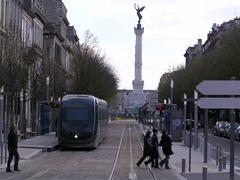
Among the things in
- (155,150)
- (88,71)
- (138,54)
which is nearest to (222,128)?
(88,71)

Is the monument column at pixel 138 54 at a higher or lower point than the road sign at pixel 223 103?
higher

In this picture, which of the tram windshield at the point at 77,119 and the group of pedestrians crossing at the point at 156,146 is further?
the tram windshield at the point at 77,119

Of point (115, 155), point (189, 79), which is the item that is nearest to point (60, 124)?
point (115, 155)

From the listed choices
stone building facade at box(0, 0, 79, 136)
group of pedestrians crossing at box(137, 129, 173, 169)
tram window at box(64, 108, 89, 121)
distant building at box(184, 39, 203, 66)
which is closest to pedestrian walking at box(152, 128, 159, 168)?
group of pedestrians crossing at box(137, 129, 173, 169)

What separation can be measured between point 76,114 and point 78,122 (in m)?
0.61

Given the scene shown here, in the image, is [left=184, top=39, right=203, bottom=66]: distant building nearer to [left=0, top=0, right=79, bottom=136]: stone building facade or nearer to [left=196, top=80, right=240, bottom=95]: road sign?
[left=0, top=0, right=79, bottom=136]: stone building facade

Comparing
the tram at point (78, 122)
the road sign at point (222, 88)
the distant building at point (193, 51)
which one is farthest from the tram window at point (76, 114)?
the distant building at point (193, 51)

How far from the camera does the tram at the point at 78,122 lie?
43344mm

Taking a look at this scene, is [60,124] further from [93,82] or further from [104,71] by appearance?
[104,71]

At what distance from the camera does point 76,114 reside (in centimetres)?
4375

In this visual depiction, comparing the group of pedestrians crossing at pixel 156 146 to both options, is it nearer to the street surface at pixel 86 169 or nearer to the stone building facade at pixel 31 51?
the street surface at pixel 86 169

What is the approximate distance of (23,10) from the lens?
72125 millimetres

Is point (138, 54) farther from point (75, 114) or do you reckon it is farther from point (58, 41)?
point (75, 114)

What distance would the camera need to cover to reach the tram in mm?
43344
